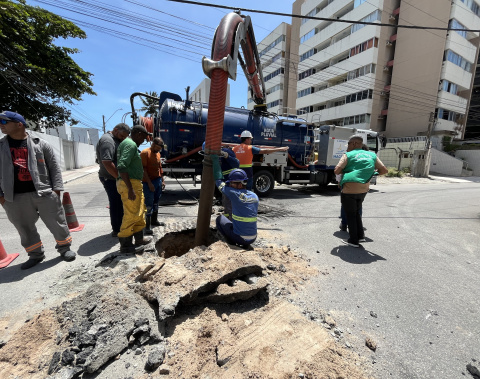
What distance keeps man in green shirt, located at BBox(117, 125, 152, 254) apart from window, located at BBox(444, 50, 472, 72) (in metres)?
33.4

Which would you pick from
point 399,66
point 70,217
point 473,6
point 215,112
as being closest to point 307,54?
point 399,66

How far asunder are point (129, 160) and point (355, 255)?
3647 mm

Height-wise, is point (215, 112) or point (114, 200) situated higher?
point (215, 112)

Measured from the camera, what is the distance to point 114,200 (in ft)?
12.4

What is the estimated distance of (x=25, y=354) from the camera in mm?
1700

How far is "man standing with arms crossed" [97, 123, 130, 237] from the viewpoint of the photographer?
3229 millimetres

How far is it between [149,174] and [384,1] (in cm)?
3475

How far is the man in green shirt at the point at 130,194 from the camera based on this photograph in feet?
9.85

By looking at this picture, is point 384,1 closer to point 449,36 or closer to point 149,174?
point 449,36

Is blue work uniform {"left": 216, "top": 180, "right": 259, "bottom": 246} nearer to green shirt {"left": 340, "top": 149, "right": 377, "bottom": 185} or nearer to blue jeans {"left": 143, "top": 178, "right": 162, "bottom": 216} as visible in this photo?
blue jeans {"left": 143, "top": 178, "right": 162, "bottom": 216}

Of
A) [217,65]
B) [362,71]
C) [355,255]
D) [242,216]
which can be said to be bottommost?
[355,255]

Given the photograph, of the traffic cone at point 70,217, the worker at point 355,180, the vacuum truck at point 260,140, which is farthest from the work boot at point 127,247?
the vacuum truck at point 260,140

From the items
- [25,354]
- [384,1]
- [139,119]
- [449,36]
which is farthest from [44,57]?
[449,36]

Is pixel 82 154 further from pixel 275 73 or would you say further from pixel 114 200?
pixel 275 73
